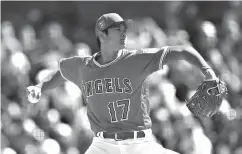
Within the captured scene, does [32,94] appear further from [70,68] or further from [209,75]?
[209,75]

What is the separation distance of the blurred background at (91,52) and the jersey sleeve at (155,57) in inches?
118

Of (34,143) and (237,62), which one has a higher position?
(237,62)

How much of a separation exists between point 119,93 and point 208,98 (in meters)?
0.60

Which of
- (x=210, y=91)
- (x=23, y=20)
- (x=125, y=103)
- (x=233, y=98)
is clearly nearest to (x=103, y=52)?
(x=125, y=103)

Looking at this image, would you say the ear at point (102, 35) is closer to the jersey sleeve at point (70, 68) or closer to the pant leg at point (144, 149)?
the jersey sleeve at point (70, 68)

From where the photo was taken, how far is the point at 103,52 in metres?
4.04

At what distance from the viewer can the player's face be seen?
395cm

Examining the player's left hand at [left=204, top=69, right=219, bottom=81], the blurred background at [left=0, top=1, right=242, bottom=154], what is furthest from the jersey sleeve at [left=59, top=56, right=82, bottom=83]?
the blurred background at [left=0, top=1, right=242, bottom=154]

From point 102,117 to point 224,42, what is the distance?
473cm

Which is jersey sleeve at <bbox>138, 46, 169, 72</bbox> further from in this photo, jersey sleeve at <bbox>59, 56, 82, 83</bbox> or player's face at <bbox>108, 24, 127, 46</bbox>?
jersey sleeve at <bbox>59, 56, 82, 83</bbox>

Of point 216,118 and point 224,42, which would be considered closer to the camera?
point 216,118

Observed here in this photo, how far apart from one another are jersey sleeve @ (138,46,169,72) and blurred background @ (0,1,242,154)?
2.99m

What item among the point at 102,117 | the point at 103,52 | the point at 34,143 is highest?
the point at 103,52

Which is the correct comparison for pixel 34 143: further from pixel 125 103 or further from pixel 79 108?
pixel 125 103
